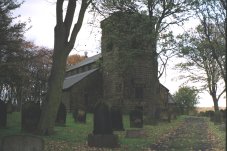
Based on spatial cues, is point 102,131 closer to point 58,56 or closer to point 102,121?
point 102,121

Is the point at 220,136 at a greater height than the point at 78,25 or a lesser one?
lesser

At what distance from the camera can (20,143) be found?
941cm

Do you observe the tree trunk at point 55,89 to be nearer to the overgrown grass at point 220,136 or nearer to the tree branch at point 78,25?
the tree branch at point 78,25

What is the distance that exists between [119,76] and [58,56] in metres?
28.5

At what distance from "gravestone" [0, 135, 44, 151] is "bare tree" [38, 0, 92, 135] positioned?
6.49m

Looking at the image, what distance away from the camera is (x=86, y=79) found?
4881 cm

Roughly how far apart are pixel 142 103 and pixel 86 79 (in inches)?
314

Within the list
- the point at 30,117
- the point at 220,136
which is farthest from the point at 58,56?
the point at 220,136

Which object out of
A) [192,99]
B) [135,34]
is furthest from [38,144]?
[192,99]

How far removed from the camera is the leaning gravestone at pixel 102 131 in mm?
13578

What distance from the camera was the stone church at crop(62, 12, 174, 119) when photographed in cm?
3256

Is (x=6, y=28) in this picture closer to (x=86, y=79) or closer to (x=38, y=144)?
(x=38, y=144)

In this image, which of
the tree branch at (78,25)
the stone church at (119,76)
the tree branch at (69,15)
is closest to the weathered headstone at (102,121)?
the tree branch at (78,25)

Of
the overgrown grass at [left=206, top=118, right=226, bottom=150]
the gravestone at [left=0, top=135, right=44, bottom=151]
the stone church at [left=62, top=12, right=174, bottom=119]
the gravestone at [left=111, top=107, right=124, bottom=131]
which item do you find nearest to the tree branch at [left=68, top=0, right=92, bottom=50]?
the gravestone at [left=111, top=107, right=124, bottom=131]
